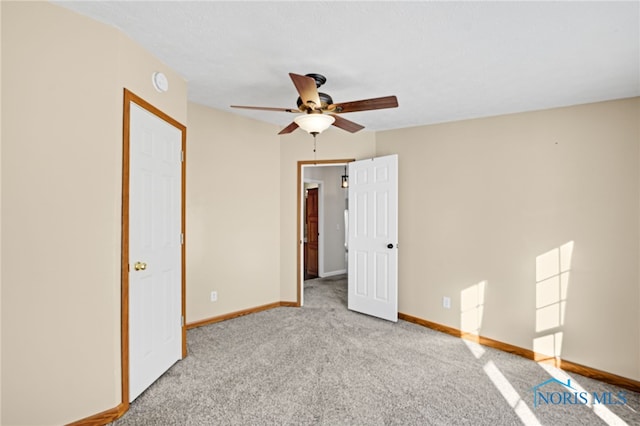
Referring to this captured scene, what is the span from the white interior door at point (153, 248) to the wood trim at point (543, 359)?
9.08ft

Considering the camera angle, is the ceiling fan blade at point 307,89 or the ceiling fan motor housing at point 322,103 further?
the ceiling fan motor housing at point 322,103

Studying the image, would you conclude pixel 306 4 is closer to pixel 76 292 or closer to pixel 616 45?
pixel 616 45

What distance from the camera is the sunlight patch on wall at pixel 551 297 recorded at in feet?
9.34

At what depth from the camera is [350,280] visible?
14.1 ft

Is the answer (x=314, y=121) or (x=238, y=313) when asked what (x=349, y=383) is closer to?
(x=238, y=313)

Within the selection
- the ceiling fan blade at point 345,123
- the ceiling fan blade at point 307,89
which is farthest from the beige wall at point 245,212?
the ceiling fan blade at point 345,123

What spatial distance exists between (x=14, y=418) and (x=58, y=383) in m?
0.21

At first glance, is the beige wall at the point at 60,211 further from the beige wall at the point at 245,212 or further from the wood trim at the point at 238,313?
the wood trim at the point at 238,313

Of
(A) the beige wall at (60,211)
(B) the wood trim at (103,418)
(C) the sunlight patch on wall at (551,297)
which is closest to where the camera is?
(A) the beige wall at (60,211)

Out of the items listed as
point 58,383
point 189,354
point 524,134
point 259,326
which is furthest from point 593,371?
point 58,383

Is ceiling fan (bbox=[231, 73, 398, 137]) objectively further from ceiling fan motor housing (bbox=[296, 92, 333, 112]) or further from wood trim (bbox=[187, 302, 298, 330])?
wood trim (bbox=[187, 302, 298, 330])

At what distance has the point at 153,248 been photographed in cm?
238

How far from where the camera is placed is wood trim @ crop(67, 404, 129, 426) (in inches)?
73.7

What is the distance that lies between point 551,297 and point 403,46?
260 cm
